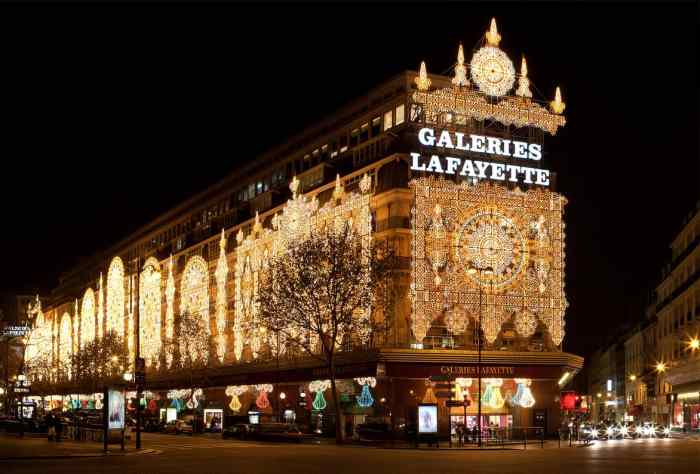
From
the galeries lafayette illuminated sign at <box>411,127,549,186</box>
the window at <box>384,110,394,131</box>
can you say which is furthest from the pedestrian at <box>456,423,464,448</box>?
the window at <box>384,110,394,131</box>

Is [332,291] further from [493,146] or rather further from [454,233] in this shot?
[493,146]

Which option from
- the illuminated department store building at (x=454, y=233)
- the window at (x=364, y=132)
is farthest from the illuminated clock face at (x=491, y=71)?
the window at (x=364, y=132)

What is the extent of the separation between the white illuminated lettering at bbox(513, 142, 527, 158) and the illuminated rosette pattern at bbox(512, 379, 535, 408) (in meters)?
19.2

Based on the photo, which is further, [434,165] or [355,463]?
[434,165]

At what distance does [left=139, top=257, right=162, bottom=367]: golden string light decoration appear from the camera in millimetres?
146000

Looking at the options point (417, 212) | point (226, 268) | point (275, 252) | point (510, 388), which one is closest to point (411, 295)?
point (417, 212)

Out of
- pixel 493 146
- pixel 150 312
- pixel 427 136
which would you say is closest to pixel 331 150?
pixel 427 136

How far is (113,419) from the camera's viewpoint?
6072cm

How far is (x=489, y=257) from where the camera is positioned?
87.5 metres

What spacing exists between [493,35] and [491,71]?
9.76 feet

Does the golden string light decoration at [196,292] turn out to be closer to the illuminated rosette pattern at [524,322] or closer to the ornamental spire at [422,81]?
the illuminated rosette pattern at [524,322]

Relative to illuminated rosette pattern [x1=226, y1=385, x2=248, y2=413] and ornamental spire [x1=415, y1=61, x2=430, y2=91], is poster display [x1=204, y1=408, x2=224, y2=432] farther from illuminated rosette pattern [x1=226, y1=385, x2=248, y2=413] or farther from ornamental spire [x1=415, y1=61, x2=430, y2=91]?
ornamental spire [x1=415, y1=61, x2=430, y2=91]

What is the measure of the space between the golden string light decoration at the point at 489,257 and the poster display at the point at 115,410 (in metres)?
29.8

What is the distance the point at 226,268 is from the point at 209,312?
8350 millimetres
